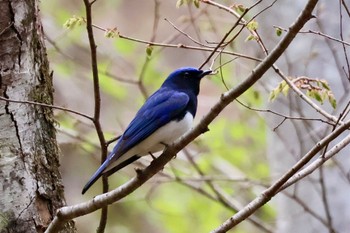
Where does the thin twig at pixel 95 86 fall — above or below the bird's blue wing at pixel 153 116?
below

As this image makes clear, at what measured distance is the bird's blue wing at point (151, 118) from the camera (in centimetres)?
338

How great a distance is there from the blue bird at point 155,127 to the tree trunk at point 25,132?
0.26 metres

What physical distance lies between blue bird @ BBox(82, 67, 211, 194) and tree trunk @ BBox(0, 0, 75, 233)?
0.26 m

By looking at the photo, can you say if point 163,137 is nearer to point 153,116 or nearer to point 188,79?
point 153,116

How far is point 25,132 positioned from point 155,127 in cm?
68

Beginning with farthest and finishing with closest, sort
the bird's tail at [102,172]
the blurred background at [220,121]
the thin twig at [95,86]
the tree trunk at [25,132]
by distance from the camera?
1. the blurred background at [220,121]
2. the bird's tail at [102,172]
3. the tree trunk at [25,132]
4. the thin twig at [95,86]

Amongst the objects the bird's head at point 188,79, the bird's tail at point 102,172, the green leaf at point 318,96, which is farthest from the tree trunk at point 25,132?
the green leaf at point 318,96

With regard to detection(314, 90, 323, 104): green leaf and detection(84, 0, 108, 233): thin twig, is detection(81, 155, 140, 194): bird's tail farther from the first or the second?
detection(314, 90, 323, 104): green leaf

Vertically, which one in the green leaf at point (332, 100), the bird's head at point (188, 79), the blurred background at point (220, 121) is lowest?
the green leaf at point (332, 100)

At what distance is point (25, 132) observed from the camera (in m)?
3.07

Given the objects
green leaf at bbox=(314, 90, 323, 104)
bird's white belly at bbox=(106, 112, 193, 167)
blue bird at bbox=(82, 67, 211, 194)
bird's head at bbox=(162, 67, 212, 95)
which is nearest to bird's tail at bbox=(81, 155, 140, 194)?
blue bird at bbox=(82, 67, 211, 194)

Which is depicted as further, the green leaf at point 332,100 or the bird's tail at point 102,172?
the bird's tail at point 102,172

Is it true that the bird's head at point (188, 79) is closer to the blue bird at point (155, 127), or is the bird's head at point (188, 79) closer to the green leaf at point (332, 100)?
the blue bird at point (155, 127)

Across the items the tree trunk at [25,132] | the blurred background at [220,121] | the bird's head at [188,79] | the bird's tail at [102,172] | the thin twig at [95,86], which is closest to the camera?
the thin twig at [95,86]
